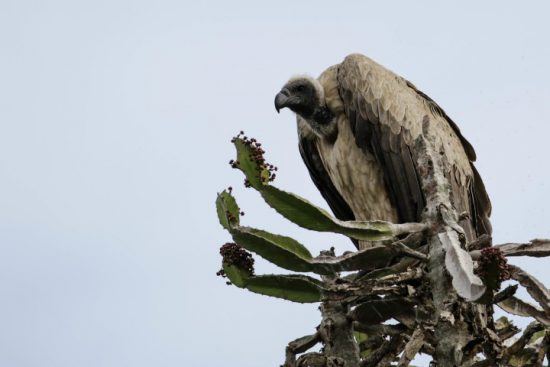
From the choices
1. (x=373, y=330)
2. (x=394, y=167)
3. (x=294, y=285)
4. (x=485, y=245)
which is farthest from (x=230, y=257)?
(x=394, y=167)

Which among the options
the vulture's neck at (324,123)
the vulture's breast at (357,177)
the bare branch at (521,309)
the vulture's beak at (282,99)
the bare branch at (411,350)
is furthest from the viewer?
the vulture's beak at (282,99)

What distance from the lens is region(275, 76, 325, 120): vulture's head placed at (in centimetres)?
949

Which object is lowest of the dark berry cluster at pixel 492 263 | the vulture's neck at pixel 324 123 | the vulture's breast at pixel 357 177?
the dark berry cluster at pixel 492 263

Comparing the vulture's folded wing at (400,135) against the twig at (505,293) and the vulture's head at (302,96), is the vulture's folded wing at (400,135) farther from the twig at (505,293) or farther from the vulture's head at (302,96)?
the twig at (505,293)

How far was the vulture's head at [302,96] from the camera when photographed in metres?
9.49

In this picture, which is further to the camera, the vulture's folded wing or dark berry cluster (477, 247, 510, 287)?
the vulture's folded wing

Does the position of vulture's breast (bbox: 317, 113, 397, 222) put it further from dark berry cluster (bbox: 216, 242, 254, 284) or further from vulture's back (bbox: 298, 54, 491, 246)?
dark berry cluster (bbox: 216, 242, 254, 284)

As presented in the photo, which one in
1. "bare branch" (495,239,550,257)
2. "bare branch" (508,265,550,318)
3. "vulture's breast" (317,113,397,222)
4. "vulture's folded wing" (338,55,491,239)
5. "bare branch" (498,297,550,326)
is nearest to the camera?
"bare branch" (508,265,550,318)

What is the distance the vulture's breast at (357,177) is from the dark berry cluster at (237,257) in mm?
3647

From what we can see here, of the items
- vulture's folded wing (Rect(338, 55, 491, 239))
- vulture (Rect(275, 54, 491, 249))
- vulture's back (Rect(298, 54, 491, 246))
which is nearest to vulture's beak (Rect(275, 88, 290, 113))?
A: vulture (Rect(275, 54, 491, 249))

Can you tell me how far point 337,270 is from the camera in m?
5.39

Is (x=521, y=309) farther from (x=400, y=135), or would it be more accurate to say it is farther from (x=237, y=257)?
(x=400, y=135)

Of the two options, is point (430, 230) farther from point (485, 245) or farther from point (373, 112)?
point (373, 112)

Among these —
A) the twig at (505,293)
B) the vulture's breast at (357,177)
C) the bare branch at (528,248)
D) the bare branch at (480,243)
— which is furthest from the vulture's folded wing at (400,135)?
the twig at (505,293)
